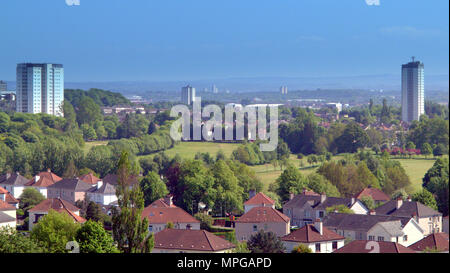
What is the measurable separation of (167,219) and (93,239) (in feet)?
21.6

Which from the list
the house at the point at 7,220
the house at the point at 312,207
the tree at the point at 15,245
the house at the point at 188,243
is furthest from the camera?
the house at the point at 312,207

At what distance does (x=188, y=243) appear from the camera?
1283 centimetres

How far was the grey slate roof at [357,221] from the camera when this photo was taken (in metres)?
15.4

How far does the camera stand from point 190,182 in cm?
2081

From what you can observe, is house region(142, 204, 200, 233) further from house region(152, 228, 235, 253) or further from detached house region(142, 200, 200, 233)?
house region(152, 228, 235, 253)

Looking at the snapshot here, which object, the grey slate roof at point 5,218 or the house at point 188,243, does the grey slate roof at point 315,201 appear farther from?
the grey slate roof at point 5,218

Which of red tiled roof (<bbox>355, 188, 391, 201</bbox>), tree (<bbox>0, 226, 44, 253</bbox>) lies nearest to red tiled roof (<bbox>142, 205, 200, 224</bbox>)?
red tiled roof (<bbox>355, 188, 391, 201</bbox>)

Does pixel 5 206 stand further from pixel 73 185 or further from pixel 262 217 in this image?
pixel 262 217

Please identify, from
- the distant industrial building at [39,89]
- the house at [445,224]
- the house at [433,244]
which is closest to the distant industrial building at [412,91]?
the house at [445,224]

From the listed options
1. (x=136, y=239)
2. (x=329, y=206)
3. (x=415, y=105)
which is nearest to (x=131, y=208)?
(x=136, y=239)

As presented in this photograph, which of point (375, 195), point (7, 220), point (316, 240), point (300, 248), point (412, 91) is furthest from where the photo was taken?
point (412, 91)

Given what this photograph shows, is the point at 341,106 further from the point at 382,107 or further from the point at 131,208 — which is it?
the point at 131,208

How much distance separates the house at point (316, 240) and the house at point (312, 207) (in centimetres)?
449

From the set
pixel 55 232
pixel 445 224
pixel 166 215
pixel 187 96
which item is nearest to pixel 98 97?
pixel 187 96
